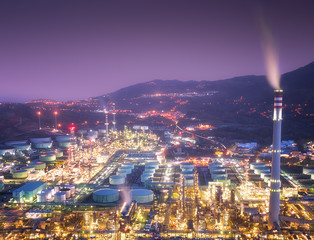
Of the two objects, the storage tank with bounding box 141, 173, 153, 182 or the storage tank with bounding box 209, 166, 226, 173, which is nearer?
the storage tank with bounding box 141, 173, 153, 182

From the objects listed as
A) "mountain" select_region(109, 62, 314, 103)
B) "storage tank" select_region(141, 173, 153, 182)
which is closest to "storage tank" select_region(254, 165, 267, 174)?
"storage tank" select_region(141, 173, 153, 182)

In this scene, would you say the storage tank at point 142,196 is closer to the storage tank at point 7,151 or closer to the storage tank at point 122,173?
the storage tank at point 122,173

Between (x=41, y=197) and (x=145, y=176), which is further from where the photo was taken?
(x=145, y=176)

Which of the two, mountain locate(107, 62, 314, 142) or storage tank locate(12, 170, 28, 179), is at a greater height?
mountain locate(107, 62, 314, 142)

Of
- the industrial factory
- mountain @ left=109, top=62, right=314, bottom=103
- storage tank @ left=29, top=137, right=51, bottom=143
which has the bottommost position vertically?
the industrial factory

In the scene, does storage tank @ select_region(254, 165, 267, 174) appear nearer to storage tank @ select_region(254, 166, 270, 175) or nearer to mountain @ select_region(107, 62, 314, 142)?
storage tank @ select_region(254, 166, 270, 175)

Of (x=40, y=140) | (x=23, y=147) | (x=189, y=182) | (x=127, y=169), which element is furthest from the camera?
(x=40, y=140)

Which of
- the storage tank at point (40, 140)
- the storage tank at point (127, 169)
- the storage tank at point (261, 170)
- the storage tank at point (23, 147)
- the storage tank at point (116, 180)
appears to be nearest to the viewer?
the storage tank at point (116, 180)

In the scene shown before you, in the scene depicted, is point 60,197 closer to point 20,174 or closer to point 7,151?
point 20,174

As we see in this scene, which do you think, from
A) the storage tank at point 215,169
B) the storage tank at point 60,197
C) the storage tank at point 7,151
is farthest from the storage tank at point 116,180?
the storage tank at point 7,151

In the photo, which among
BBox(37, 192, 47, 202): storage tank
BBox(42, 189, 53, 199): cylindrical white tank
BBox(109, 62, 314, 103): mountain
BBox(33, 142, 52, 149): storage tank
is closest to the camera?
BBox(37, 192, 47, 202): storage tank

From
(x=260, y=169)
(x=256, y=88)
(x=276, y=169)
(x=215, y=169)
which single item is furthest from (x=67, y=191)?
(x=256, y=88)

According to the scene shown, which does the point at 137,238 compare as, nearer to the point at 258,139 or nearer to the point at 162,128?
the point at 258,139
